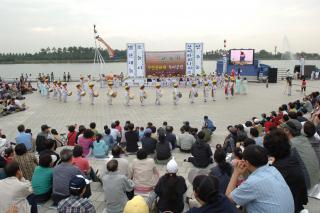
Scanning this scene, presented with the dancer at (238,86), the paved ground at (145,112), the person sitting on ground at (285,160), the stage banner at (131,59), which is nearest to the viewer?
the person sitting on ground at (285,160)

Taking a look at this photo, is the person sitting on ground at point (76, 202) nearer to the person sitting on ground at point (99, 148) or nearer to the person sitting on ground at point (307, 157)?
the person sitting on ground at point (307, 157)

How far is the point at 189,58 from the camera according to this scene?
29406mm

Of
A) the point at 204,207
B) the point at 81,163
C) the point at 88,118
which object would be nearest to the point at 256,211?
the point at 204,207

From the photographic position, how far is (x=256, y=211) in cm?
274

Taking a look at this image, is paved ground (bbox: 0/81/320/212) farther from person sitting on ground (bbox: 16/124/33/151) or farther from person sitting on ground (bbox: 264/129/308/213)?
person sitting on ground (bbox: 264/129/308/213)

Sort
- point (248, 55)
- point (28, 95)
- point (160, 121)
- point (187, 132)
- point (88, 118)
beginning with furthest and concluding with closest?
point (248, 55) < point (28, 95) < point (88, 118) < point (160, 121) < point (187, 132)

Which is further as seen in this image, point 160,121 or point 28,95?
point 28,95

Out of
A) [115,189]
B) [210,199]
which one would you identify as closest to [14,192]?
[115,189]

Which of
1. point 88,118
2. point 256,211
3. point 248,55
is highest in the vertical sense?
point 248,55

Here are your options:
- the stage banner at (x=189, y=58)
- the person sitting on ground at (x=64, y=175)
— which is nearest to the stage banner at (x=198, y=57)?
the stage banner at (x=189, y=58)

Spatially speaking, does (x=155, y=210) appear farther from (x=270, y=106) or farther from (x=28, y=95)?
(x=28, y=95)

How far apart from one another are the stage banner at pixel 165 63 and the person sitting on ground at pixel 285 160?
26.8m

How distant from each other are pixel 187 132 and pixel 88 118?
7.57 metres

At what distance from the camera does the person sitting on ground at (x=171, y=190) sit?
4.46 meters
